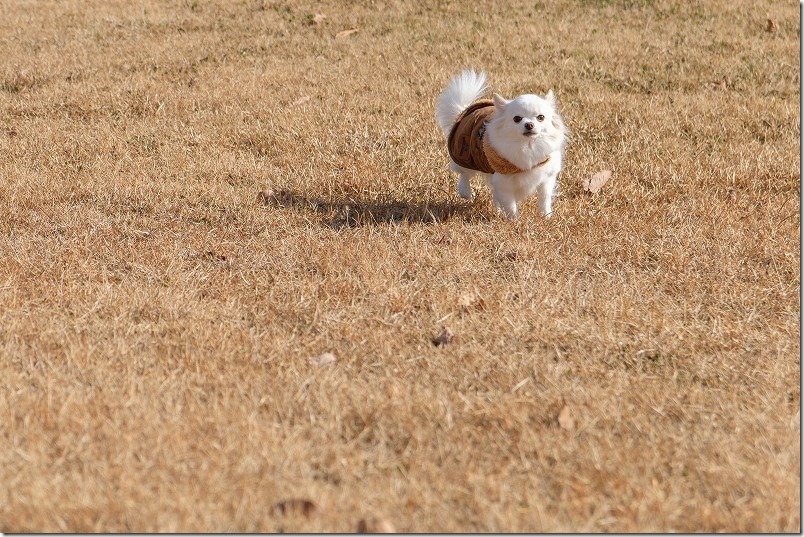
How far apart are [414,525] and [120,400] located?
1394 millimetres

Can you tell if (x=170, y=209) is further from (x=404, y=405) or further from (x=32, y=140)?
(x=404, y=405)

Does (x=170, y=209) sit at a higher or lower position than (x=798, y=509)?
lower

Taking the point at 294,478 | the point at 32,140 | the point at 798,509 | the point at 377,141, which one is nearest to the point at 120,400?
the point at 294,478

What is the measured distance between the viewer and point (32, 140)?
27.0ft

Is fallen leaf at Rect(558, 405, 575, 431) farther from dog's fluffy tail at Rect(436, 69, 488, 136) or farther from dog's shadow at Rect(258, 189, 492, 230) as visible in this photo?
dog's fluffy tail at Rect(436, 69, 488, 136)

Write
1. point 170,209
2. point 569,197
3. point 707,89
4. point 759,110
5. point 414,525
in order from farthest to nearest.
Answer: point 707,89 < point 759,110 < point 569,197 < point 170,209 < point 414,525

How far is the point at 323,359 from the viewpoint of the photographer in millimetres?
4059

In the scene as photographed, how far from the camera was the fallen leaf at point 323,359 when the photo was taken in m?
4.04

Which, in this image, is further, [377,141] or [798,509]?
[377,141]

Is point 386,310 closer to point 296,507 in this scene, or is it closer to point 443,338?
point 443,338

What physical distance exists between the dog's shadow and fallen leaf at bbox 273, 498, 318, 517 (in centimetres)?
332

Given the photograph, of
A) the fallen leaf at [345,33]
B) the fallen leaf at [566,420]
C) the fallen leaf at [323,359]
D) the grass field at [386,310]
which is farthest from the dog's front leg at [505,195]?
the fallen leaf at [345,33]

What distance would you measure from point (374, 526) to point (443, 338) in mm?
1533

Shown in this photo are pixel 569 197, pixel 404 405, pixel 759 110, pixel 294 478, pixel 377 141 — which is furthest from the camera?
pixel 759 110
